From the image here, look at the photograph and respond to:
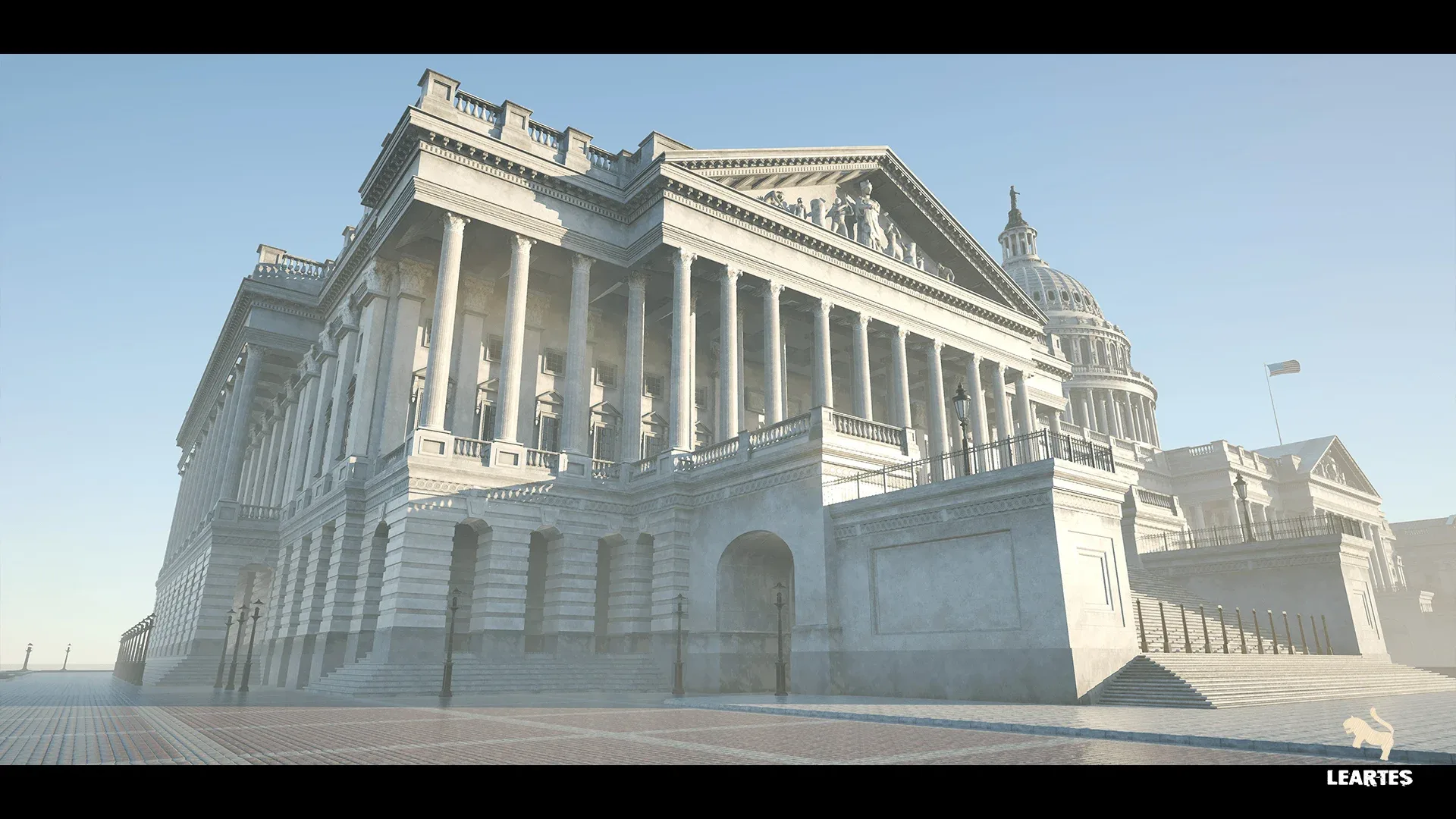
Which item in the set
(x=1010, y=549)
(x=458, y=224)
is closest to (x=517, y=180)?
(x=458, y=224)

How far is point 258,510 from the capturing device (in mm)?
44531

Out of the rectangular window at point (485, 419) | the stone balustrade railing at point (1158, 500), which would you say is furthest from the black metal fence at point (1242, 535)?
the rectangular window at point (485, 419)

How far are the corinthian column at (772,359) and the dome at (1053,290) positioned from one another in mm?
77597

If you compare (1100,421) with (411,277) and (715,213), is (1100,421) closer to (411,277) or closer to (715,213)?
(715,213)

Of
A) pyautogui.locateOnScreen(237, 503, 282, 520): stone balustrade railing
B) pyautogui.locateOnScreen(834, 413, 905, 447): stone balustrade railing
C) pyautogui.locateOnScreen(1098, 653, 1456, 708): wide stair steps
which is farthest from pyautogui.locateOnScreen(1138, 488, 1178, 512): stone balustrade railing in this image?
pyautogui.locateOnScreen(237, 503, 282, 520): stone balustrade railing

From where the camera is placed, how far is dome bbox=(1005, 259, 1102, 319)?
108m

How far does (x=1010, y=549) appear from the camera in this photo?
19.3 m

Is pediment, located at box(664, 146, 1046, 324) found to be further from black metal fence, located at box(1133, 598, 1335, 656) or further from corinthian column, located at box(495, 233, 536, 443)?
black metal fence, located at box(1133, 598, 1335, 656)

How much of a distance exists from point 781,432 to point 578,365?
28.4 feet

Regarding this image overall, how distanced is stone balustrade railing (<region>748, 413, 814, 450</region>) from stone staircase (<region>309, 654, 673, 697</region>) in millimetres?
8091

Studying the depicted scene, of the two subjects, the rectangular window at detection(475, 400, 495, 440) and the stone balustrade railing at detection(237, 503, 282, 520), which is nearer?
the rectangular window at detection(475, 400, 495, 440)
